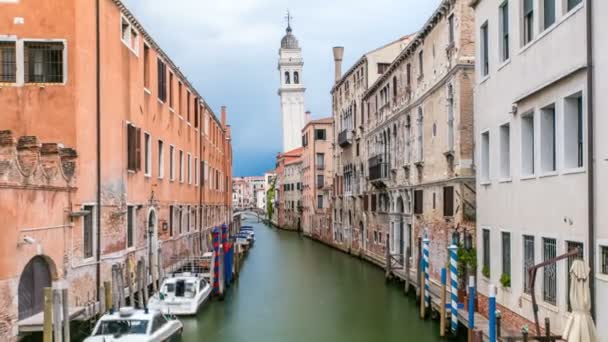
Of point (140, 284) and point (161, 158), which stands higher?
point (161, 158)

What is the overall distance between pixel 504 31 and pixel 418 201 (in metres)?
9.87

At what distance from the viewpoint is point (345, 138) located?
36844 millimetres

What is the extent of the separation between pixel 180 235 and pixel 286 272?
23.7 feet

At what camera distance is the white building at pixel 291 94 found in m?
85.9

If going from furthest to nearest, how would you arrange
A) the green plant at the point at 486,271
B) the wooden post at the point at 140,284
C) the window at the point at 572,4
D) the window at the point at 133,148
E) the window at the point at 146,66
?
the window at the point at 146,66, the window at the point at 133,148, the wooden post at the point at 140,284, the green plant at the point at 486,271, the window at the point at 572,4

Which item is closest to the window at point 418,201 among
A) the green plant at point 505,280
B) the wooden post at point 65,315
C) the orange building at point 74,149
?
the orange building at point 74,149

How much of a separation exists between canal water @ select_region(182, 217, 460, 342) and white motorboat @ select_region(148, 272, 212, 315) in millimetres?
348

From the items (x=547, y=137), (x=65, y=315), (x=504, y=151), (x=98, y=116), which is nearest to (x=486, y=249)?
(x=504, y=151)

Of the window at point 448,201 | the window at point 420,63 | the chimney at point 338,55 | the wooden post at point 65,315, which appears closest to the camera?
the wooden post at point 65,315

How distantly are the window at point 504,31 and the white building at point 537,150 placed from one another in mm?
19

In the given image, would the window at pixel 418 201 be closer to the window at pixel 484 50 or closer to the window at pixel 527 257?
the window at pixel 484 50

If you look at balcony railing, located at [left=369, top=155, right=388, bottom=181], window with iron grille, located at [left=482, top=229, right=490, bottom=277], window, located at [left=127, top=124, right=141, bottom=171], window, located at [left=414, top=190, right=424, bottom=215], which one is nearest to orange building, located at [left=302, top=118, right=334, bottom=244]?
balcony railing, located at [left=369, top=155, right=388, bottom=181]

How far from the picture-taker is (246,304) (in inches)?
791

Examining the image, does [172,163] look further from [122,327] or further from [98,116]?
[122,327]
